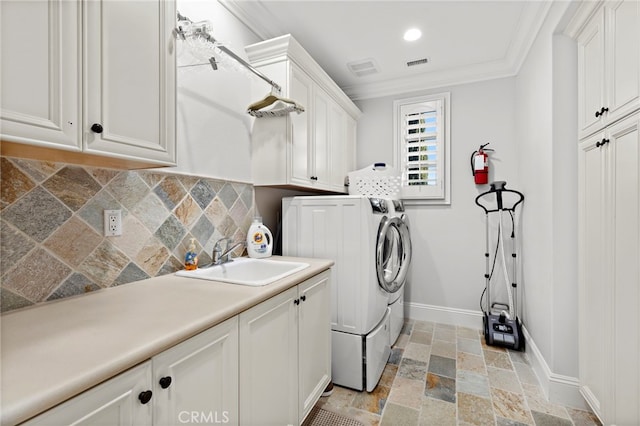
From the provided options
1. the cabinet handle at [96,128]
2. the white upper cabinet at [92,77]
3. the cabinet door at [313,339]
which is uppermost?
the white upper cabinet at [92,77]

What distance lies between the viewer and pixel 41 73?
2.62 feet

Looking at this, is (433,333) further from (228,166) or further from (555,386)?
(228,166)

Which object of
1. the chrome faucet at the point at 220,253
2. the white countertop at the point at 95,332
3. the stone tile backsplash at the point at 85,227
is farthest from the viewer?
the chrome faucet at the point at 220,253

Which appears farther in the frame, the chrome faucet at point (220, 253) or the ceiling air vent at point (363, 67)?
the ceiling air vent at point (363, 67)

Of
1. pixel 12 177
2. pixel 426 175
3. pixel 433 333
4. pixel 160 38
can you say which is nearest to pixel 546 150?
pixel 426 175

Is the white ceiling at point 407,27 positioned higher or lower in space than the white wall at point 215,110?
higher

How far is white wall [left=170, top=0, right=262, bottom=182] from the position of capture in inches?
66.1

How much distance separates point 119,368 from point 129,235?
894mm

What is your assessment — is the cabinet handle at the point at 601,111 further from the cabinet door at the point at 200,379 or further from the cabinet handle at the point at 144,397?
the cabinet handle at the point at 144,397

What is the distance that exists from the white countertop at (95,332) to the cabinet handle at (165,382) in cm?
9

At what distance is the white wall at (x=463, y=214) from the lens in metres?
2.99

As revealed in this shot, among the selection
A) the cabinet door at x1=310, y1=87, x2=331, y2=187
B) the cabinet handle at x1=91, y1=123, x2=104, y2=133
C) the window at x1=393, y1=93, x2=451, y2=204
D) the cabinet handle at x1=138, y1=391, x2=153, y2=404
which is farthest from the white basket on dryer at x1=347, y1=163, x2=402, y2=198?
the cabinet handle at x1=138, y1=391, x2=153, y2=404

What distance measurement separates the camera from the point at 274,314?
1.32 meters

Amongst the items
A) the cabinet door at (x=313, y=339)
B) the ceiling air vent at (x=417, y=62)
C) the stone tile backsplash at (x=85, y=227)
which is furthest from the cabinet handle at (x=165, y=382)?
the ceiling air vent at (x=417, y=62)
